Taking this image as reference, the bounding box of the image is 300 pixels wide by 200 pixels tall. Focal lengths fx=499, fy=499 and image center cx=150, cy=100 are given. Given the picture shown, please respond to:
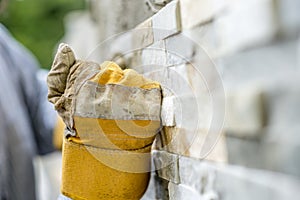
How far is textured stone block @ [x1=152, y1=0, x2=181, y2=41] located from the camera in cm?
94

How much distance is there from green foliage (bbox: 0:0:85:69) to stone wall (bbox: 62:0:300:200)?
3.68 m

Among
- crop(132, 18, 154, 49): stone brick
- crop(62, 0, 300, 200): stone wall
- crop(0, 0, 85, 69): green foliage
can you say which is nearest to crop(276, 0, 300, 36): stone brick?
crop(62, 0, 300, 200): stone wall

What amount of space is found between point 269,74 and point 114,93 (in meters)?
0.42

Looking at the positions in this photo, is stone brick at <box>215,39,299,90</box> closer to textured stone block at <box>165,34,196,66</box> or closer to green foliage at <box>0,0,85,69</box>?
textured stone block at <box>165,34,196,66</box>

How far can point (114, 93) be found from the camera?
95cm

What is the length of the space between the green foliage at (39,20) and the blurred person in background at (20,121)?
235cm

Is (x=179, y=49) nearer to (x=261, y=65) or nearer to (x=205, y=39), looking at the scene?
(x=205, y=39)

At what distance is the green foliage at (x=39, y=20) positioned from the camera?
4660 mm

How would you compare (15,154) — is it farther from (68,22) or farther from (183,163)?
(68,22)

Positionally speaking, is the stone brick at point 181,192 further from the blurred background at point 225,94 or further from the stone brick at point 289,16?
the stone brick at point 289,16

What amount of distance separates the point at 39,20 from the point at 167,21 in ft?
13.2

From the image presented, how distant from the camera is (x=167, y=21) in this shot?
1003 mm

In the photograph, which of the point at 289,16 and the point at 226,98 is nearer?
the point at 289,16

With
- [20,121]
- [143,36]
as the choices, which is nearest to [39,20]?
[20,121]
